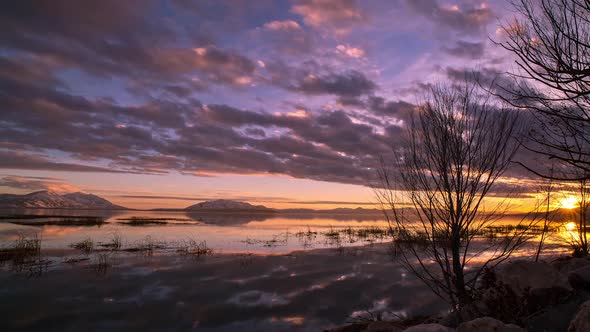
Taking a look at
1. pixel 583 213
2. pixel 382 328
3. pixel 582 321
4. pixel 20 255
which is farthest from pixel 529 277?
pixel 20 255

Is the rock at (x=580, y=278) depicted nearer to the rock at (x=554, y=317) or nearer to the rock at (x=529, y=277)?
the rock at (x=529, y=277)

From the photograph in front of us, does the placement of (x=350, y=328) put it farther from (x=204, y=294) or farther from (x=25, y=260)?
(x=25, y=260)

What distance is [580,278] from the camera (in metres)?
6.57

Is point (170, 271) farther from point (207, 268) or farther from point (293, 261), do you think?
point (293, 261)

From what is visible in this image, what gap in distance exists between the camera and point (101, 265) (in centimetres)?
1605

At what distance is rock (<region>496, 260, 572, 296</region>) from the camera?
6297 mm

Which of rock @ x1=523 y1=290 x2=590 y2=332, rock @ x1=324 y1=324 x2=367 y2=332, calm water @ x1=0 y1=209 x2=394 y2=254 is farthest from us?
calm water @ x1=0 y1=209 x2=394 y2=254

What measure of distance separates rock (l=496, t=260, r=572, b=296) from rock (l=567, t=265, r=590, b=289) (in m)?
0.34

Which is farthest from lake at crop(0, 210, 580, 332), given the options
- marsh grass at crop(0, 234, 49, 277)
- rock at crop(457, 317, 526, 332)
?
rock at crop(457, 317, 526, 332)

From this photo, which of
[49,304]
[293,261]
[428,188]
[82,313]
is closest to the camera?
[428,188]

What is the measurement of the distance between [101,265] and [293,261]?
969cm

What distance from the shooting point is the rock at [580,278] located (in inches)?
254

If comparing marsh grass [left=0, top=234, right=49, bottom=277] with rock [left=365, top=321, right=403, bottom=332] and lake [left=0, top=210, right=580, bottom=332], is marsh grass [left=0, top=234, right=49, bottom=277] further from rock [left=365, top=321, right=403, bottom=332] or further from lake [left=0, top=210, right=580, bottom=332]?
rock [left=365, top=321, right=403, bottom=332]

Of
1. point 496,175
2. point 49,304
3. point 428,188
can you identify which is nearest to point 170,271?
point 49,304
